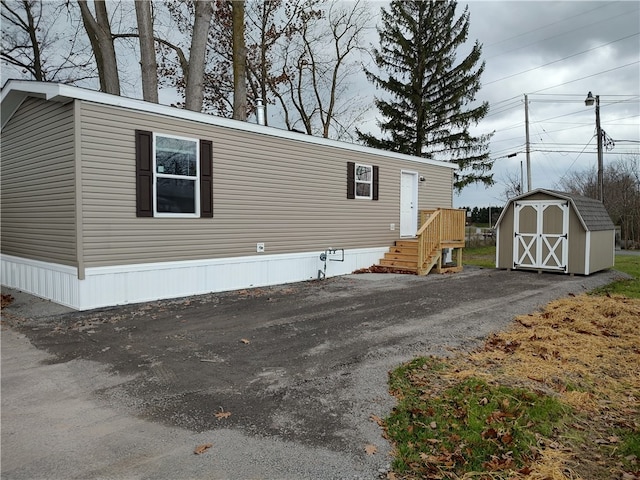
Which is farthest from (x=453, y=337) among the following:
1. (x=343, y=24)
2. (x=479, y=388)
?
(x=343, y=24)

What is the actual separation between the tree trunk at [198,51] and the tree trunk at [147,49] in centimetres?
95

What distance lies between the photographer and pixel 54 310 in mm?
6352

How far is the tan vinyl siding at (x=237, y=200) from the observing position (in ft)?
21.2

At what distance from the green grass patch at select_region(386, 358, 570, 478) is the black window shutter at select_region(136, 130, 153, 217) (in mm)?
5060

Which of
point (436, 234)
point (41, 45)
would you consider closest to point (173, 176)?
point (436, 234)

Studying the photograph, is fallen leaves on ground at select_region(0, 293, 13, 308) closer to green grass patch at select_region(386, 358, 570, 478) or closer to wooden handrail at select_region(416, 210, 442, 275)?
green grass patch at select_region(386, 358, 570, 478)

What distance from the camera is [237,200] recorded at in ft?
27.1

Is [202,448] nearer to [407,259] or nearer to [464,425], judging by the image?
[464,425]

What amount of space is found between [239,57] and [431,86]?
1077 cm

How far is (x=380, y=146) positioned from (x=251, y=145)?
13023 mm

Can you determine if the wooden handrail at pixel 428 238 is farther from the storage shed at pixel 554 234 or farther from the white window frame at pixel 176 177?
the white window frame at pixel 176 177

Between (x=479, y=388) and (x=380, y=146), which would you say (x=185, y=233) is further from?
(x=380, y=146)

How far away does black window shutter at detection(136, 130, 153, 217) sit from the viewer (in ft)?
22.3

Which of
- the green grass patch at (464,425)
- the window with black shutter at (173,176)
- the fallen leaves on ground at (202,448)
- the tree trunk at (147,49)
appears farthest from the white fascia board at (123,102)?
the green grass patch at (464,425)
